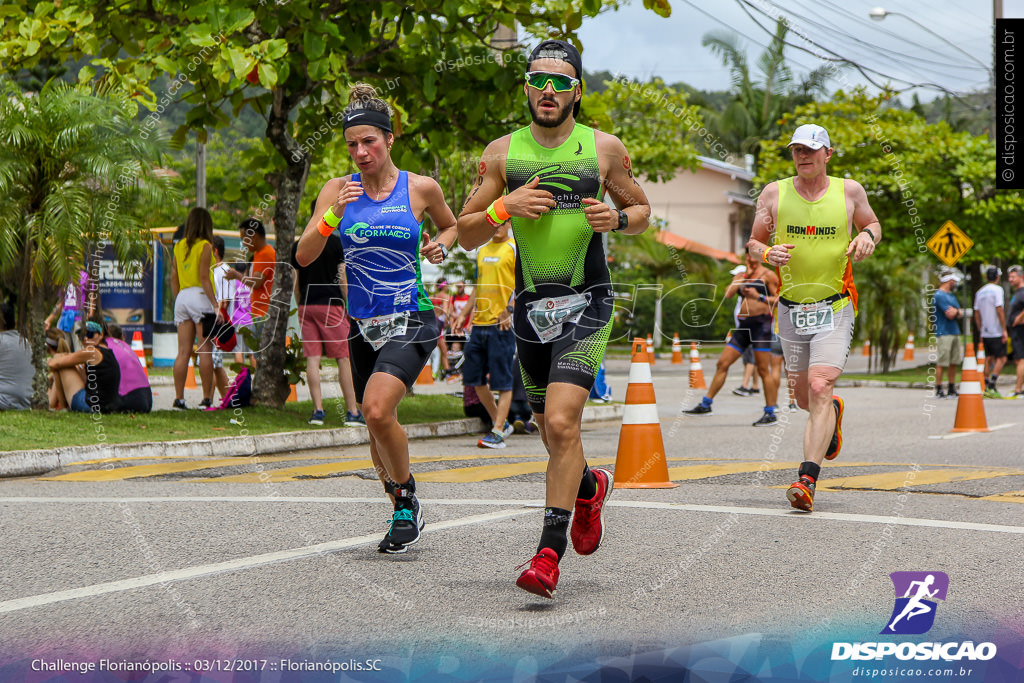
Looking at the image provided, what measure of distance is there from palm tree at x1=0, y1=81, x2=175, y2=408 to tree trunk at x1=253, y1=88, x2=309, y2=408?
1588 mm

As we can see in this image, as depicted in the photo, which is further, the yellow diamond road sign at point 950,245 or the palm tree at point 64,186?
the yellow diamond road sign at point 950,245

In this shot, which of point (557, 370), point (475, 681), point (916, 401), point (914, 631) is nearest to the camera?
point (475, 681)

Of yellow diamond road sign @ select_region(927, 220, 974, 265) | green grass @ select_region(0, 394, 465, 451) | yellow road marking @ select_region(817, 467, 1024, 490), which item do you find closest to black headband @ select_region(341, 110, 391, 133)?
yellow road marking @ select_region(817, 467, 1024, 490)

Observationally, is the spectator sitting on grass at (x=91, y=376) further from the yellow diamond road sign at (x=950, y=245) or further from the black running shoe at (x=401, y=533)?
the yellow diamond road sign at (x=950, y=245)

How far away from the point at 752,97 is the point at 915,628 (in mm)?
58262

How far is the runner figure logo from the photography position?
13.6 feet

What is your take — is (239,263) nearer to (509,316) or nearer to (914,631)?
(509,316)

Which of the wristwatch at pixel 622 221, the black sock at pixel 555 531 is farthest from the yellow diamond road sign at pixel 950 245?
the black sock at pixel 555 531

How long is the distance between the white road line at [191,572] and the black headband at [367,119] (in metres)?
2.03

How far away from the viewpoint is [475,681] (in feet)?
11.6

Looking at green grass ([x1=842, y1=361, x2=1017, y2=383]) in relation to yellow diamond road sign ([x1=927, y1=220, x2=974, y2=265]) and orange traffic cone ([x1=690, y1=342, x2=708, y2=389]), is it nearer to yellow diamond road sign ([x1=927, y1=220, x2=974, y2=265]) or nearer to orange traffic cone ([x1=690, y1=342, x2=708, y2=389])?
yellow diamond road sign ([x1=927, y1=220, x2=974, y2=265])

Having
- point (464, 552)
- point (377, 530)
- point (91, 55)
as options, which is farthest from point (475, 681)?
point (91, 55)

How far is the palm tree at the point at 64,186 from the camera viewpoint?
1059 cm

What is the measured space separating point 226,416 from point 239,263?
6.78ft
